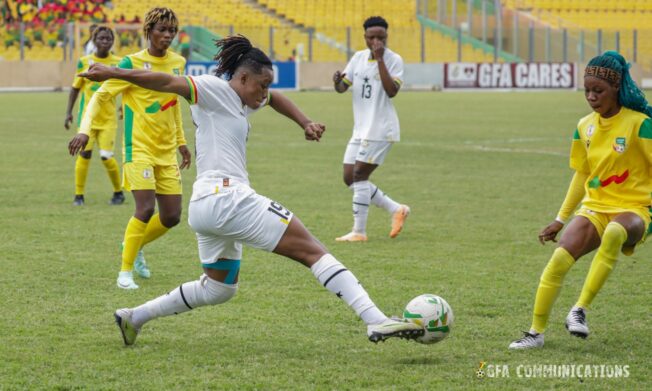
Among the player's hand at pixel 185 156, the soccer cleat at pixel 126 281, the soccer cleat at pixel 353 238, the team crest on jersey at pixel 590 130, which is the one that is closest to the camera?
Result: the team crest on jersey at pixel 590 130

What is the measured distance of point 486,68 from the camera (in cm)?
4647

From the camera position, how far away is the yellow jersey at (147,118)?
7.93 metres

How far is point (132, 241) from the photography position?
7.88 metres

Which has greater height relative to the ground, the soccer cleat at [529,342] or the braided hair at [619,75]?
the braided hair at [619,75]

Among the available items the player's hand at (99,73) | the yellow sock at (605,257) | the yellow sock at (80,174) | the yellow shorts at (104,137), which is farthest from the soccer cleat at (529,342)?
the yellow shorts at (104,137)

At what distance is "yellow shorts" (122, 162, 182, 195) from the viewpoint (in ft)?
25.6

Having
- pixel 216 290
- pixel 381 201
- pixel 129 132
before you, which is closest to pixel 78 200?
pixel 381 201

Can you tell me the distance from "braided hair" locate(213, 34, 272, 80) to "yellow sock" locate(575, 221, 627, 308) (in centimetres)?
205

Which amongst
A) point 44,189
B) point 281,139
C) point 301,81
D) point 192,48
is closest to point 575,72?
point 301,81

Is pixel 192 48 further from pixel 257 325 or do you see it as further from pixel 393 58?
pixel 257 325

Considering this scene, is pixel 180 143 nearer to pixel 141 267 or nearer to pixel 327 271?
pixel 141 267

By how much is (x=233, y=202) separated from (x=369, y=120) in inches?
198

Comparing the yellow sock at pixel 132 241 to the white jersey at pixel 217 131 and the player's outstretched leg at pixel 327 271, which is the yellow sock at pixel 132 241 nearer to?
the white jersey at pixel 217 131

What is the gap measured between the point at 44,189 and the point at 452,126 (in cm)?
1338
